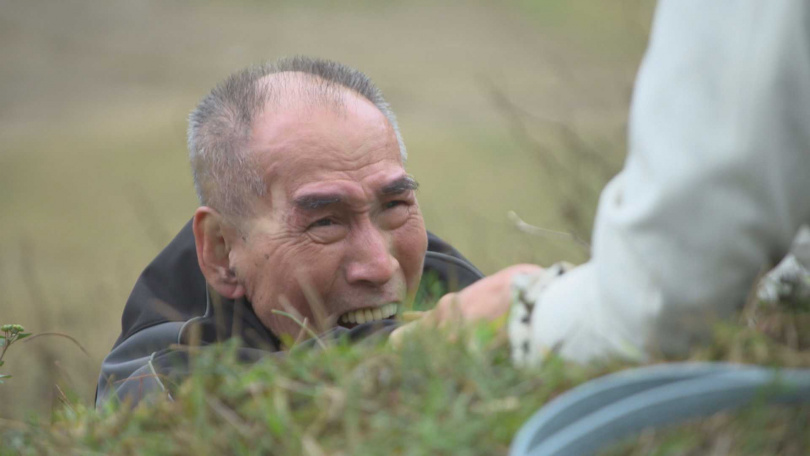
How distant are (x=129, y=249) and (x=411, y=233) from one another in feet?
28.3

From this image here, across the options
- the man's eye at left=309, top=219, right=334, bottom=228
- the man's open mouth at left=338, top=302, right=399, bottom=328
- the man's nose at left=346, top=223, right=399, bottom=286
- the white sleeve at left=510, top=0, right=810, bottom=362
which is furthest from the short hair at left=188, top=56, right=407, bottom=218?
the white sleeve at left=510, top=0, right=810, bottom=362

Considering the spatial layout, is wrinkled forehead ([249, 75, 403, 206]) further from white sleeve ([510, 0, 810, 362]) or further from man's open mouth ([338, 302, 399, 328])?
white sleeve ([510, 0, 810, 362])

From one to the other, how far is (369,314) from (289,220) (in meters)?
0.41

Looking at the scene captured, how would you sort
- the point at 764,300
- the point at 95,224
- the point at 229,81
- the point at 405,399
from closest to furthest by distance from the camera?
the point at 405,399, the point at 764,300, the point at 229,81, the point at 95,224

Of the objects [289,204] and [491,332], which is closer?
[491,332]

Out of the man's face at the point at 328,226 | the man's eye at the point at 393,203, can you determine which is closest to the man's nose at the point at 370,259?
the man's face at the point at 328,226

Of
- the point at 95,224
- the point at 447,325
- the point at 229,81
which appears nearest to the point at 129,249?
the point at 95,224

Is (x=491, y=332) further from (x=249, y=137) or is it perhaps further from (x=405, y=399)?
(x=249, y=137)

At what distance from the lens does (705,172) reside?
4.30 feet

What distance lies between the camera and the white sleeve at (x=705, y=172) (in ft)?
4.27

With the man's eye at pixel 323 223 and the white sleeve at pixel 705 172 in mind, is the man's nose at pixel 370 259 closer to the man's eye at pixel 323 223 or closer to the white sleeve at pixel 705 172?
the man's eye at pixel 323 223

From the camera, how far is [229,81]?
11.2ft

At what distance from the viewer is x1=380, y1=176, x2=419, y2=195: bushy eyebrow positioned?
310 cm

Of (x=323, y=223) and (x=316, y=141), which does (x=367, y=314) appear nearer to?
(x=323, y=223)
